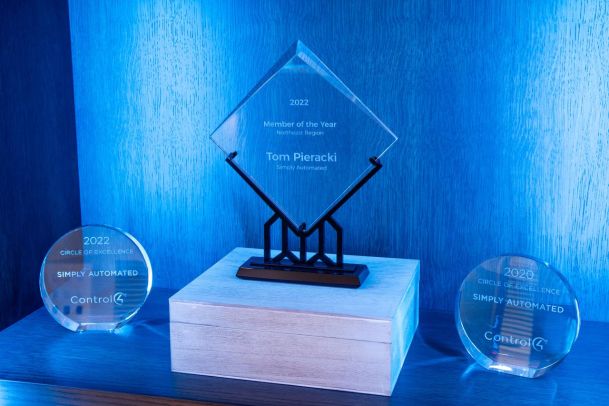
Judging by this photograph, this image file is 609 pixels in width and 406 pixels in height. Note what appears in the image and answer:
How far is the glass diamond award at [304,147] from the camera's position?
96 centimetres

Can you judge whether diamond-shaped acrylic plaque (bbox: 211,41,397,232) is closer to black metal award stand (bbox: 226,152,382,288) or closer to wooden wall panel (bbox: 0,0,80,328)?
black metal award stand (bbox: 226,152,382,288)

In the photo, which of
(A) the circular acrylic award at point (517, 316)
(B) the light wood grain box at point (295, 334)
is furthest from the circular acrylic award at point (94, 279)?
(A) the circular acrylic award at point (517, 316)

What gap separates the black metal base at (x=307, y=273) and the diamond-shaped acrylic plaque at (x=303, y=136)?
0.08 m

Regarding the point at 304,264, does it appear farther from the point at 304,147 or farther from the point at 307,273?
the point at 304,147

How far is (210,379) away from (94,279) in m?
0.31

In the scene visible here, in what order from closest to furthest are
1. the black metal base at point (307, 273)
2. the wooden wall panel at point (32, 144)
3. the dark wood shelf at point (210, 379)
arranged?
the dark wood shelf at point (210, 379), the black metal base at point (307, 273), the wooden wall panel at point (32, 144)

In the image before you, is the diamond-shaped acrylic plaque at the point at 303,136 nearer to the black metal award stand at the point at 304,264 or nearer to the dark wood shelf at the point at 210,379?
the black metal award stand at the point at 304,264

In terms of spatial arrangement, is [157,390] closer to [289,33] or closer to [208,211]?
[208,211]

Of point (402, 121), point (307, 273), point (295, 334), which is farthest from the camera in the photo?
point (402, 121)

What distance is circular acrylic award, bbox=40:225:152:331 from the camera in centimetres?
111

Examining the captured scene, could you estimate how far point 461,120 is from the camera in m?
1.14

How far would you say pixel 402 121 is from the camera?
3.84 ft

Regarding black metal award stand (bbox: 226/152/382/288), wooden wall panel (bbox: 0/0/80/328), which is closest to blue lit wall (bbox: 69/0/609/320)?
wooden wall panel (bbox: 0/0/80/328)

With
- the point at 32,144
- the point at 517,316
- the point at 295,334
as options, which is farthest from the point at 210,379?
the point at 32,144
